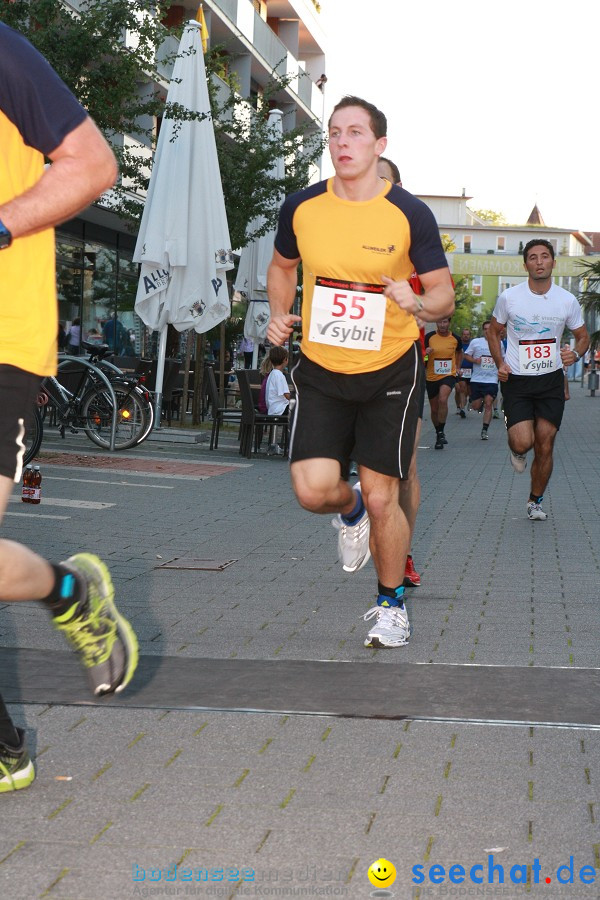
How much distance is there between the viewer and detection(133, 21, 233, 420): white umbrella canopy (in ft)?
57.2

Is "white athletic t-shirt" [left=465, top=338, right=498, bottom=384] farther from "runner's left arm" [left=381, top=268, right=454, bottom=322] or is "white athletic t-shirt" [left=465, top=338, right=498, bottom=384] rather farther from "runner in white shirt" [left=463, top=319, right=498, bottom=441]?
"runner's left arm" [left=381, top=268, right=454, bottom=322]

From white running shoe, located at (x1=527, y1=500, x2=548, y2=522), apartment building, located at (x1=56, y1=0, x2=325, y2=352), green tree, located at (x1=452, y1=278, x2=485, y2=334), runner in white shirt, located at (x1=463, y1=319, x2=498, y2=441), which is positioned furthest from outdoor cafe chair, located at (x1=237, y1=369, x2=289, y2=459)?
green tree, located at (x1=452, y1=278, x2=485, y2=334)

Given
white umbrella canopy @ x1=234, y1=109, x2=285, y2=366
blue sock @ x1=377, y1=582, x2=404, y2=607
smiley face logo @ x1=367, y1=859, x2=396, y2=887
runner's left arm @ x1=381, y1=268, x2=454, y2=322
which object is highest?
white umbrella canopy @ x1=234, y1=109, x2=285, y2=366

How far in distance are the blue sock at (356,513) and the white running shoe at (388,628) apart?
1.60ft

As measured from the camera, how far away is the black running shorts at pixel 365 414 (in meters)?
5.59

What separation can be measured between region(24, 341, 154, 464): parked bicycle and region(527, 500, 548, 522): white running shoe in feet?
20.8

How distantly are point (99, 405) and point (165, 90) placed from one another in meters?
20.2

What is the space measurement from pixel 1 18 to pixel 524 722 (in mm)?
13296

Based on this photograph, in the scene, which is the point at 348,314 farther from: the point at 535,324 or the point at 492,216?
the point at 492,216

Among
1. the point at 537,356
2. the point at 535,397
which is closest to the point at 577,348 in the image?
the point at 537,356

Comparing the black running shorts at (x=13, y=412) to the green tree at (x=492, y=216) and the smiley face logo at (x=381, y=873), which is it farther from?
the green tree at (x=492, y=216)

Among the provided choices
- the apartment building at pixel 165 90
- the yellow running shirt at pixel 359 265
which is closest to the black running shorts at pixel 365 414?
the yellow running shirt at pixel 359 265

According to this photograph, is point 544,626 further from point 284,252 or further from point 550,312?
point 550,312

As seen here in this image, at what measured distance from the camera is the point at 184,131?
58.4 ft
